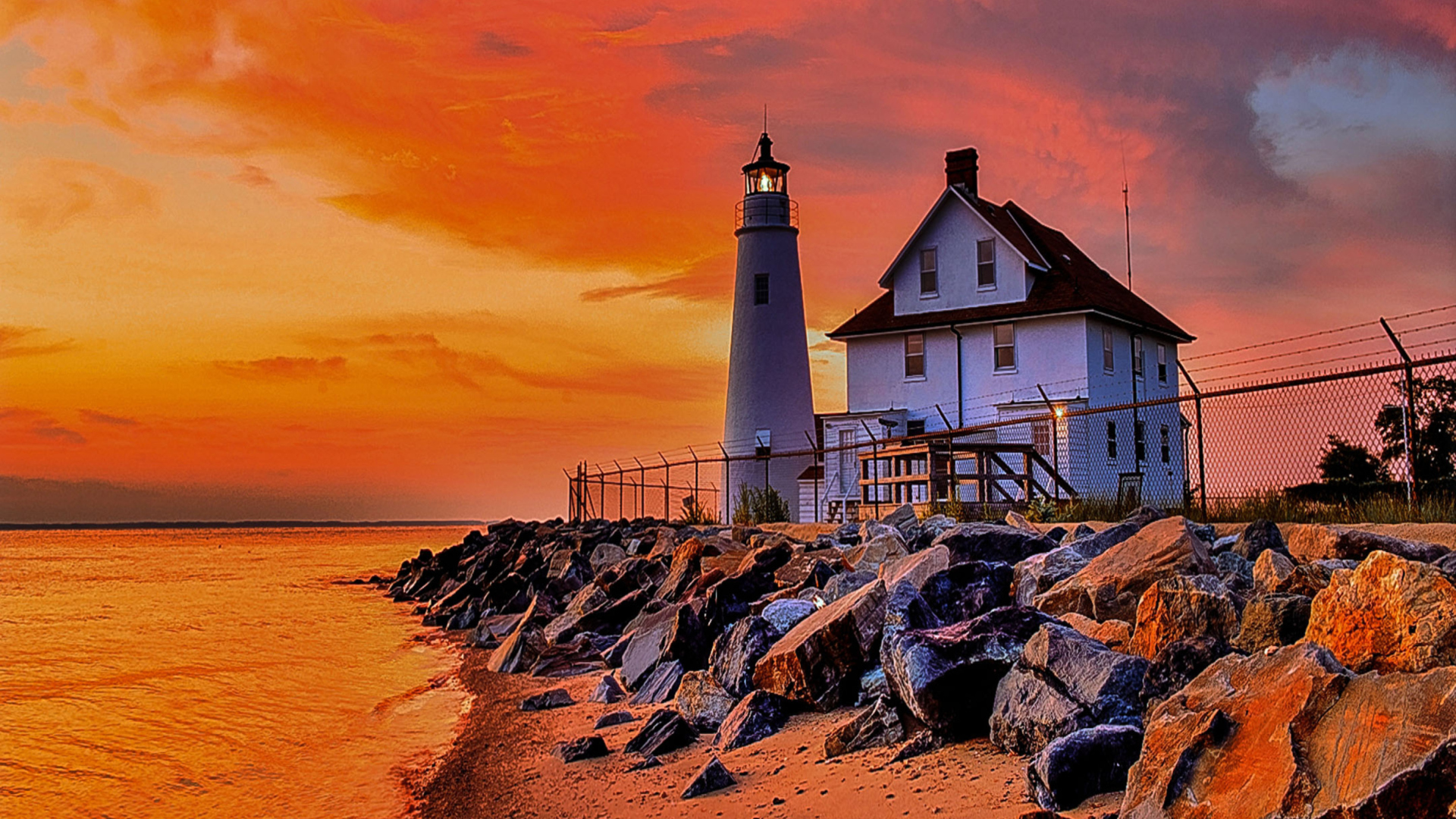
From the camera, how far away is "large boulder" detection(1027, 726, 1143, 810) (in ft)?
14.6

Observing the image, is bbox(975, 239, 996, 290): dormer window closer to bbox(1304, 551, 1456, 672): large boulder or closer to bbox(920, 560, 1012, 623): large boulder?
bbox(920, 560, 1012, 623): large boulder

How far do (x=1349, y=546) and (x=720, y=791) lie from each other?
487cm

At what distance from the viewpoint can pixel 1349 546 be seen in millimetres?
7477

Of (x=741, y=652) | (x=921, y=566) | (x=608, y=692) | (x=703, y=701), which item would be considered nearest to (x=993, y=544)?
(x=921, y=566)

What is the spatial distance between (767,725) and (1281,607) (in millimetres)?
3072

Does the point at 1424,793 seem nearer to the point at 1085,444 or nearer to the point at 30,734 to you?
the point at 30,734

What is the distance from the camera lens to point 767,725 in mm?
6727

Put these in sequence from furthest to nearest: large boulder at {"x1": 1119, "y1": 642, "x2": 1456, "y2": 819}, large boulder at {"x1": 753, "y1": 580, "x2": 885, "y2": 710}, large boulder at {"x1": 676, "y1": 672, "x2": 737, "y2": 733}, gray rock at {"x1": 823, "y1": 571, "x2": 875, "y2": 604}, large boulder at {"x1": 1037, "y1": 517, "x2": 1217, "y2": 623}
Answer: gray rock at {"x1": 823, "y1": 571, "x2": 875, "y2": 604} → large boulder at {"x1": 676, "y1": 672, "x2": 737, "y2": 733} → large boulder at {"x1": 753, "y1": 580, "x2": 885, "y2": 710} → large boulder at {"x1": 1037, "y1": 517, "x2": 1217, "y2": 623} → large boulder at {"x1": 1119, "y1": 642, "x2": 1456, "y2": 819}

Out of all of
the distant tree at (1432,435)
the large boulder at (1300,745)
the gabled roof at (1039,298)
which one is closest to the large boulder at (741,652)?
the large boulder at (1300,745)

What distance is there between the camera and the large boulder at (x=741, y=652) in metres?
7.67

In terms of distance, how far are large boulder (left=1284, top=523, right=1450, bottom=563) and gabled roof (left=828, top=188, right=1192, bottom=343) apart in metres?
21.6

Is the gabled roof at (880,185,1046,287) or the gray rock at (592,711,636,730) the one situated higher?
the gabled roof at (880,185,1046,287)

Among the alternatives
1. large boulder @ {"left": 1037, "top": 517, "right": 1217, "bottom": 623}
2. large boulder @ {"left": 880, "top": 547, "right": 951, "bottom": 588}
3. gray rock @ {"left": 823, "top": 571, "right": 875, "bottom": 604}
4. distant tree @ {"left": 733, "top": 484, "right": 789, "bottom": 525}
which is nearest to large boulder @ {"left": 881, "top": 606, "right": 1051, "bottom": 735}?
large boulder @ {"left": 1037, "top": 517, "right": 1217, "bottom": 623}

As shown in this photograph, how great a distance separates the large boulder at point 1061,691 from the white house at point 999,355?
2207 centimetres
